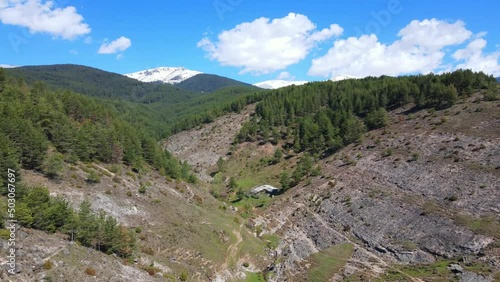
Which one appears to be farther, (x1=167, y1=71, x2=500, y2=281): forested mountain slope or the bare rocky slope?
(x1=167, y1=71, x2=500, y2=281): forested mountain slope

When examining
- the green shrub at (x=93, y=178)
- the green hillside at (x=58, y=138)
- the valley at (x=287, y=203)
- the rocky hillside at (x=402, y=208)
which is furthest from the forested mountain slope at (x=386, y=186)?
the green shrub at (x=93, y=178)

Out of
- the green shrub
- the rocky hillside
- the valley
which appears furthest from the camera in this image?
the green shrub

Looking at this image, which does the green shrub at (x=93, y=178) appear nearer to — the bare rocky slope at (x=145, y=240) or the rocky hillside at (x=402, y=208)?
the bare rocky slope at (x=145, y=240)

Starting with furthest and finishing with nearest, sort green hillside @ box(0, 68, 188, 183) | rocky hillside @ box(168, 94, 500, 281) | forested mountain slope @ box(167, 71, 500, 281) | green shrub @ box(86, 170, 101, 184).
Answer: green shrub @ box(86, 170, 101, 184) < forested mountain slope @ box(167, 71, 500, 281) < green hillside @ box(0, 68, 188, 183) < rocky hillside @ box(168, 94, 500, 281)

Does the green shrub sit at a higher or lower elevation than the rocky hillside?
higher

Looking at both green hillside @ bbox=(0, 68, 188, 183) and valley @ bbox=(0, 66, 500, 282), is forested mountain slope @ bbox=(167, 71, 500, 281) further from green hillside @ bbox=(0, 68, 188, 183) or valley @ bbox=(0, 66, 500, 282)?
green hillside @ bbox=(0, 68, 188, 183)

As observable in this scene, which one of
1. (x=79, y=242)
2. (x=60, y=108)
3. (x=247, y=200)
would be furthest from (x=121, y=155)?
(x=79, y=242)

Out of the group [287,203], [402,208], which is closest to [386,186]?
[402,208]

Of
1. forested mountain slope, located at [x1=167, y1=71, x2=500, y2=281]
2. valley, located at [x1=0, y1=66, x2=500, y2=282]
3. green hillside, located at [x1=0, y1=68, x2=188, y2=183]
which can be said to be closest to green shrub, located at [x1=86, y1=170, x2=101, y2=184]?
valley, located at [x1=0, y1=66, x2=500, y2=282]
